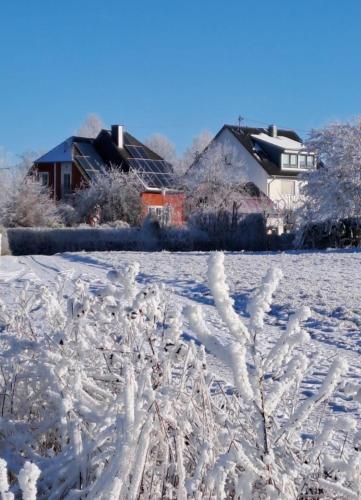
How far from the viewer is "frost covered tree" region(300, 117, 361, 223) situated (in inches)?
1094

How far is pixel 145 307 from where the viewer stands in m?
3.65

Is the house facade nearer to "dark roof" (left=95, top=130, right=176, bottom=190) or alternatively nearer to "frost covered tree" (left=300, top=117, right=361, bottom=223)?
"dark roof" (left=95, top=130, right=176, bottom=190)

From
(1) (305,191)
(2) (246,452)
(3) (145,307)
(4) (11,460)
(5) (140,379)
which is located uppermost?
(1) (305,191)

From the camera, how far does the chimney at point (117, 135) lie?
51.2 metres

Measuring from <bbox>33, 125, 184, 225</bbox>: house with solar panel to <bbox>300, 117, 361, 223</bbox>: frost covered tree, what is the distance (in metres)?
17.1

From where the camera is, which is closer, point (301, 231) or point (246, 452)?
point (246, 452)

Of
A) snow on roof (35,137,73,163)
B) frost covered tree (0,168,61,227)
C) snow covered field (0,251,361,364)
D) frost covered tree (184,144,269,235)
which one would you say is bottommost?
snow covered field (0,251,361,364)

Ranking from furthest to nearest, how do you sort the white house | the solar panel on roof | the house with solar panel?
the white house < the solar panel on roof < the house with solar panel

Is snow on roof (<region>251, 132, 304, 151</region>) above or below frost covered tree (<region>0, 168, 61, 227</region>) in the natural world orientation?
above

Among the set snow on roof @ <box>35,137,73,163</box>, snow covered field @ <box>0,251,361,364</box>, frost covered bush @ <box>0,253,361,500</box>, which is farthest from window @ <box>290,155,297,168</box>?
frost covered bush @ <box>0,253,361,500</box>

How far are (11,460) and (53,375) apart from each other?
429 mm

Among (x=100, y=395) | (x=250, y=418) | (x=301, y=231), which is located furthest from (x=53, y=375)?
(x=301, y=231)

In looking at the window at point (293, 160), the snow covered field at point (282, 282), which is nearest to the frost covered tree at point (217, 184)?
the window at point (293, 160)

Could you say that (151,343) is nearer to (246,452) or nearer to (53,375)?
(53,375)
